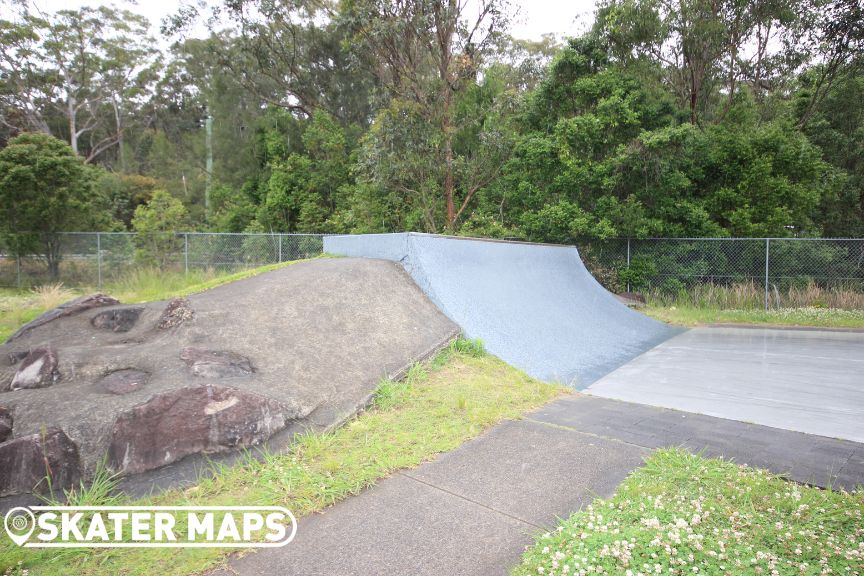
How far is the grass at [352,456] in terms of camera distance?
202 cm

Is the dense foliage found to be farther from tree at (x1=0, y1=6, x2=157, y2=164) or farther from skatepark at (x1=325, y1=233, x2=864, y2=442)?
tree at (x1=0, y1=6, x2=157, y2=164)

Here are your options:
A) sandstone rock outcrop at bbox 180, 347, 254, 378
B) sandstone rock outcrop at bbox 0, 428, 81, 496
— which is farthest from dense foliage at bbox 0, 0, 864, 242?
sandstone rock outcrop at bbox 0, 428, 81, 496

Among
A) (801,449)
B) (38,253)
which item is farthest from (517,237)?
(38,253)

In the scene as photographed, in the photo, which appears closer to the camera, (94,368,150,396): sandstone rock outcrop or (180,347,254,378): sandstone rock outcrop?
(94,368,150,396): sandstone rock outcrop

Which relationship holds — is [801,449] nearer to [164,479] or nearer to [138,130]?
[164,479]

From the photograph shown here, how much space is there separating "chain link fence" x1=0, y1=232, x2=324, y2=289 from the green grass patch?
8107mm

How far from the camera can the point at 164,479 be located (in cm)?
263

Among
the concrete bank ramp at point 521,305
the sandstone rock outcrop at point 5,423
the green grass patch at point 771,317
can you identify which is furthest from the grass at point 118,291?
the green grass patch at point 771,317

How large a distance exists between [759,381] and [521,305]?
9.25ft

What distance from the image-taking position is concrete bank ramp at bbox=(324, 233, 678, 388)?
17.7ft

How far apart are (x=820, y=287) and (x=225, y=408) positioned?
1229 centimetres

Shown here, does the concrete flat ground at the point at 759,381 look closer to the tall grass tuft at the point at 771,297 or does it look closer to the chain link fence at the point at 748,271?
the tall grass tuft at the point at 771,297

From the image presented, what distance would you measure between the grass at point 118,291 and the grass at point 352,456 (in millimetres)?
3626

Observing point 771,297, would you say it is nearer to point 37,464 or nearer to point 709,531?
point 709,531
